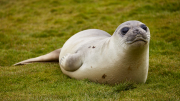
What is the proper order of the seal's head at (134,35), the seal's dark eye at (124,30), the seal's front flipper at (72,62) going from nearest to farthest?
the seal's head at (134,35) → the seal's dark eye at (124,30) → the seal's front flipper at (72,62)

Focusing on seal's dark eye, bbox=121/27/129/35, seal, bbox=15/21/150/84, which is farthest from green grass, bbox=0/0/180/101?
seal's dark eye, bbox=121/27/129/35

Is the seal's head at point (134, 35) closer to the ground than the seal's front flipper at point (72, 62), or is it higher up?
higher up

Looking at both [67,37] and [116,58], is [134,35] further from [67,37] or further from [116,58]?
[67,37]

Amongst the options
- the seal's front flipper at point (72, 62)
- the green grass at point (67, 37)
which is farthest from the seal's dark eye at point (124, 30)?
the seal's front flipper at point (72, 62)

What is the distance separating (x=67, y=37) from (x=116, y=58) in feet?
18.5

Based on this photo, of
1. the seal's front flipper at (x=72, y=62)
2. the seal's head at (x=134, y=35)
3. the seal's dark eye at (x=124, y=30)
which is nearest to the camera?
the seal's head at (x=134, y=35)

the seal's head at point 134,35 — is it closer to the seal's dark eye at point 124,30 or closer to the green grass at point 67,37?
the seal's dark eye at point 124,30

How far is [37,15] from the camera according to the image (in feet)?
44.9

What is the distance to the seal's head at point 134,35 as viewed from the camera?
3.57 meters

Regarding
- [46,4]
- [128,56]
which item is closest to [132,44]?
[128,56]

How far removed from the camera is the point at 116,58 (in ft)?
12.9

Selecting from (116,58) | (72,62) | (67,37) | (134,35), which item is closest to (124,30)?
(134,35)

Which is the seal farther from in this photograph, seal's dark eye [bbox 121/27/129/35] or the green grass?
the green grass

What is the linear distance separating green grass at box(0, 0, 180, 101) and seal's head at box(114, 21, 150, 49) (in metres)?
0.77
